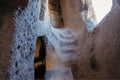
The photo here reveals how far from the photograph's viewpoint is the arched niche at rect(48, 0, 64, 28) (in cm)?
597

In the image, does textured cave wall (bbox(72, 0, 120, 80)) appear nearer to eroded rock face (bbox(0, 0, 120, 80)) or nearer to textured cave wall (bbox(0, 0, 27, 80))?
eroded rock face (bbox(0, 0, 120, 80))

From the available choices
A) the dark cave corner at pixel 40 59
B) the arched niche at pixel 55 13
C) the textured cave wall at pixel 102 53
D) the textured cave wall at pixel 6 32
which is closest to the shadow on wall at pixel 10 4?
the textured cave wall at pixel 6 32

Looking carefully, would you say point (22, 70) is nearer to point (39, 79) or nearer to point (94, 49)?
point (94, 49)

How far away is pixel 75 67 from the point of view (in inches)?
163

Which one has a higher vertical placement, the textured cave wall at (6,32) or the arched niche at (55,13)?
the arched niche at (55,13)

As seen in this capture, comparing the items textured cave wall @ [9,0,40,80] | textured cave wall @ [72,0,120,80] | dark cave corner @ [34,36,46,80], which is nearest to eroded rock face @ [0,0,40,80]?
textured cave wall @ [9,0,40,80]

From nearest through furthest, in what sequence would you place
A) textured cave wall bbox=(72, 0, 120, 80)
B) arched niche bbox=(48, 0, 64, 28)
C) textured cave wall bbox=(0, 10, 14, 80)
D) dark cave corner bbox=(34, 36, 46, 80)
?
textured cave wall bbox=(0, 10, 14, 80)
textured cave wall bbox=(72, 0, 120, 80)
dark cave corner bbox=(34, 36, 46, 80)
arched niche bbox=(48, 0, 64, 28)

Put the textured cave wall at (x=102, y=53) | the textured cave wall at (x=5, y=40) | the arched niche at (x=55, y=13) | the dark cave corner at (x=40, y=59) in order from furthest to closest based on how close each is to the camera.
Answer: the arched niche at (x=55, y=13)
the dark cave corner at (x=40, y=59)
the textured cave wall at (x=102, y=53)
the textured cave wall at (x=5, y=40)

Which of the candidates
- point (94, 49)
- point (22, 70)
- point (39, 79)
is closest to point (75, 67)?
point (94, 49)

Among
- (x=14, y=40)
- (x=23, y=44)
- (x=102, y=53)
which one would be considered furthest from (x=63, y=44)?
(x=14, y=40)

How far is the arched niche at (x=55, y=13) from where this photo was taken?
5973 mm

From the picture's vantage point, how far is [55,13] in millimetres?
6156

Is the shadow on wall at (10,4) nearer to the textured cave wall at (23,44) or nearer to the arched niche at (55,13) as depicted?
the textured cave wall at (23,44)

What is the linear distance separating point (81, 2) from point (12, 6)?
395 cm
